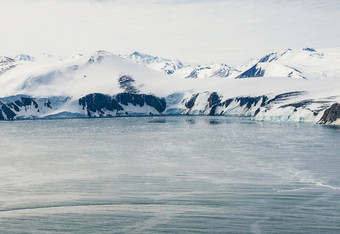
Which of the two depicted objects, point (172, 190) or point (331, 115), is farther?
point (331, 115)

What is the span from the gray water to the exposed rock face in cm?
7058

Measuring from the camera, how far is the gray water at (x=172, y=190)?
112ft

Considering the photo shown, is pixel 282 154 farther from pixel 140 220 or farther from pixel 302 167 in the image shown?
pixel 140 220

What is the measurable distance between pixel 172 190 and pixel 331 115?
113 metres

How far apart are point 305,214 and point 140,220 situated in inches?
478

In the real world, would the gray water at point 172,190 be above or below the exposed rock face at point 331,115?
above

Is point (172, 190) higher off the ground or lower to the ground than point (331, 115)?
higher

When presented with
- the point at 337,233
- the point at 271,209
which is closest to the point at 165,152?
the point at 271,209

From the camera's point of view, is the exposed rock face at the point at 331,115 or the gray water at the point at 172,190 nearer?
the gray water at the point at 172,190

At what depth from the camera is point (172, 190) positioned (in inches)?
1766

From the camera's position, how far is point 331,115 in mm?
147125

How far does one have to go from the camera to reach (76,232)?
3244cm

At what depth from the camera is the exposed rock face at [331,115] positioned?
145m

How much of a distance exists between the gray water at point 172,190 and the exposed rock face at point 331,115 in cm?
7058
